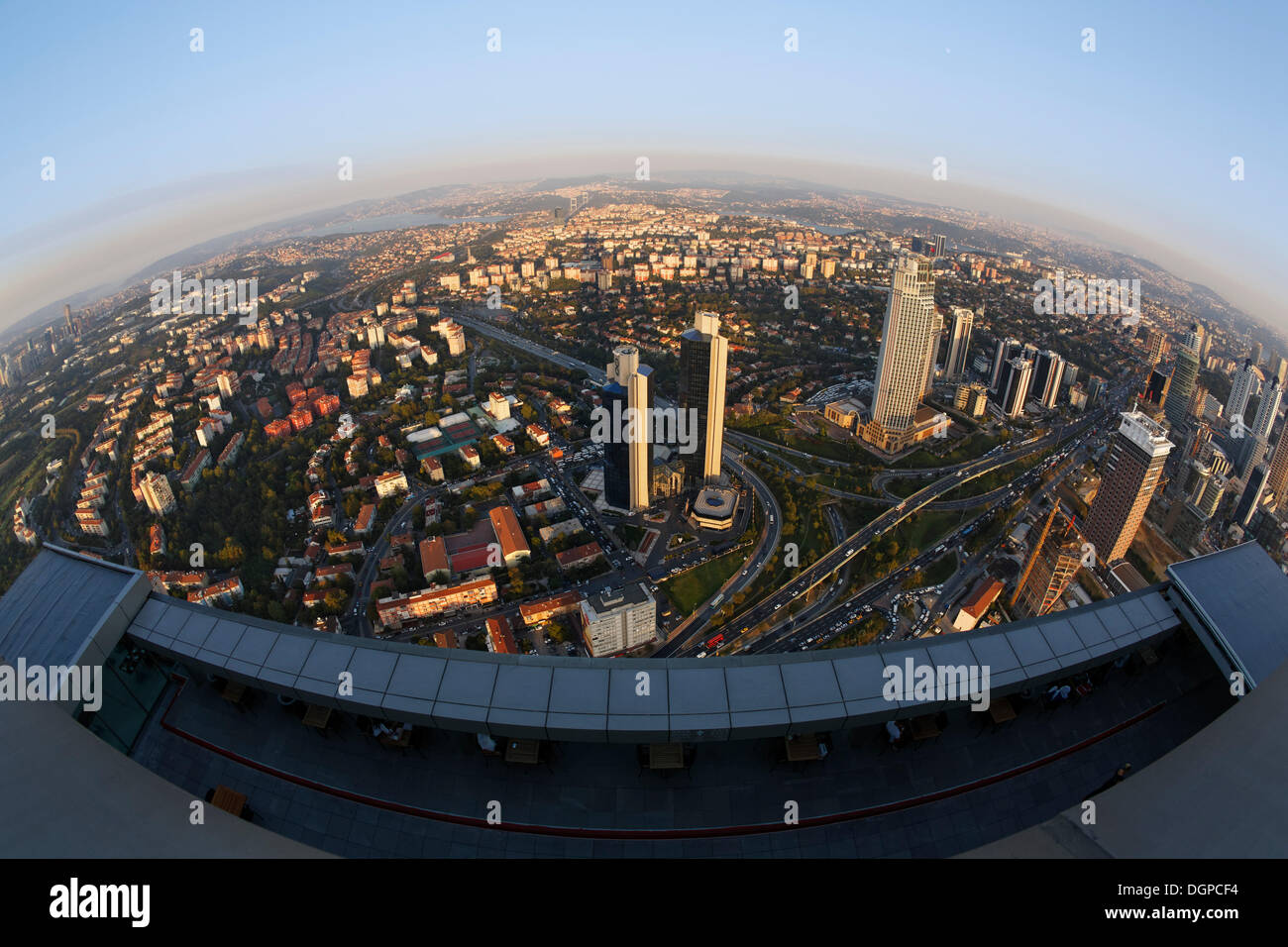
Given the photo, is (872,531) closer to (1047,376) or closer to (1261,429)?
(1047,376)

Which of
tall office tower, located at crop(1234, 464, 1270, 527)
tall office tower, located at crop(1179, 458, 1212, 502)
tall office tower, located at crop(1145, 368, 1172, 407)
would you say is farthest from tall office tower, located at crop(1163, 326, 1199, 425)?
tall office tower, located at crop(1234, 464, 1270, 527)

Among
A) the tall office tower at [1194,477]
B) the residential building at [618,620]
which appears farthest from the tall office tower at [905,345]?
the residential building at [618,620]

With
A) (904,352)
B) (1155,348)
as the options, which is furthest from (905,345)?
(1155,348)

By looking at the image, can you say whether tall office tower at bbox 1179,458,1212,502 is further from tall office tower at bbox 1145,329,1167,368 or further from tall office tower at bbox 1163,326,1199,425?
tall office tower at bbox 1145,329,1167,368

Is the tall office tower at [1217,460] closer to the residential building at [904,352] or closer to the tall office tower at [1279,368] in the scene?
the residential building at [904,352]

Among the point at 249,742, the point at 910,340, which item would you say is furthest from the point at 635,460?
the point at 249,742

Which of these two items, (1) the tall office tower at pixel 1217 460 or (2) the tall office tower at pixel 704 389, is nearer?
(2) the tall office tower at pixel 704 389

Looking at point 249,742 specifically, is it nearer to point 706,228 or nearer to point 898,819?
point 898,819
